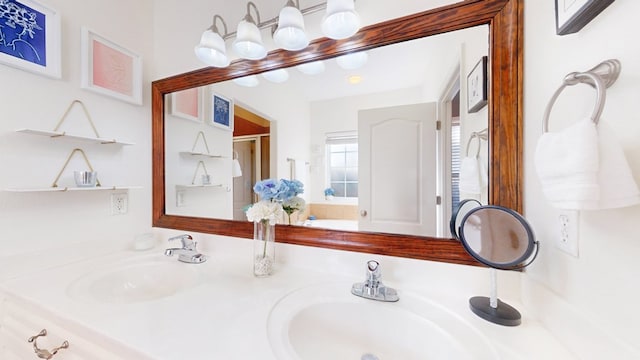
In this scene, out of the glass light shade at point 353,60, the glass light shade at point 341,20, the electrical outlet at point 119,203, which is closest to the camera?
the glass light shade at point 341,20

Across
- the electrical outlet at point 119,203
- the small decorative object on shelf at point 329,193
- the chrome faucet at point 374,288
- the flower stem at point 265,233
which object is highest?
the small decorative object on shelf at point 329,193

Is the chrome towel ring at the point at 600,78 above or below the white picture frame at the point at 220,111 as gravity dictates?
below

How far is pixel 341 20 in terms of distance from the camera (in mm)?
853

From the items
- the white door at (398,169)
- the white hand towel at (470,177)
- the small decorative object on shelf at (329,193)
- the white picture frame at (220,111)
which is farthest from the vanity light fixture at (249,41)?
the white hand towel at (470,177)

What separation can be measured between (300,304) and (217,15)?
55.0 inches

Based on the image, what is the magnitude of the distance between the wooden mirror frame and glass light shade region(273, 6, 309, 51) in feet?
0.19

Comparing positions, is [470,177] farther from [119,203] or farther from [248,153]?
[119,203]

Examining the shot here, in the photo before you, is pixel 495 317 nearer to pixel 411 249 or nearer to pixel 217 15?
pixel 411 249

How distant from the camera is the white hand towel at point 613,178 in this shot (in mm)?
348

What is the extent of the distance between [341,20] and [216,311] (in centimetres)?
104

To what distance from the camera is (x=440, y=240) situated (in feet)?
Result: 2.65

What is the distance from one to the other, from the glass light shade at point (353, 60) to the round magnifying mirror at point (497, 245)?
0.70 m

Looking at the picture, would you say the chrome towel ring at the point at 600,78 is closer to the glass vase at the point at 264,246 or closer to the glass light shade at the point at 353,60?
the glass light shade at the point at 353,60

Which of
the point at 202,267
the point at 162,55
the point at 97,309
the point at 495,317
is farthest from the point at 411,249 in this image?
the point at 162,55
